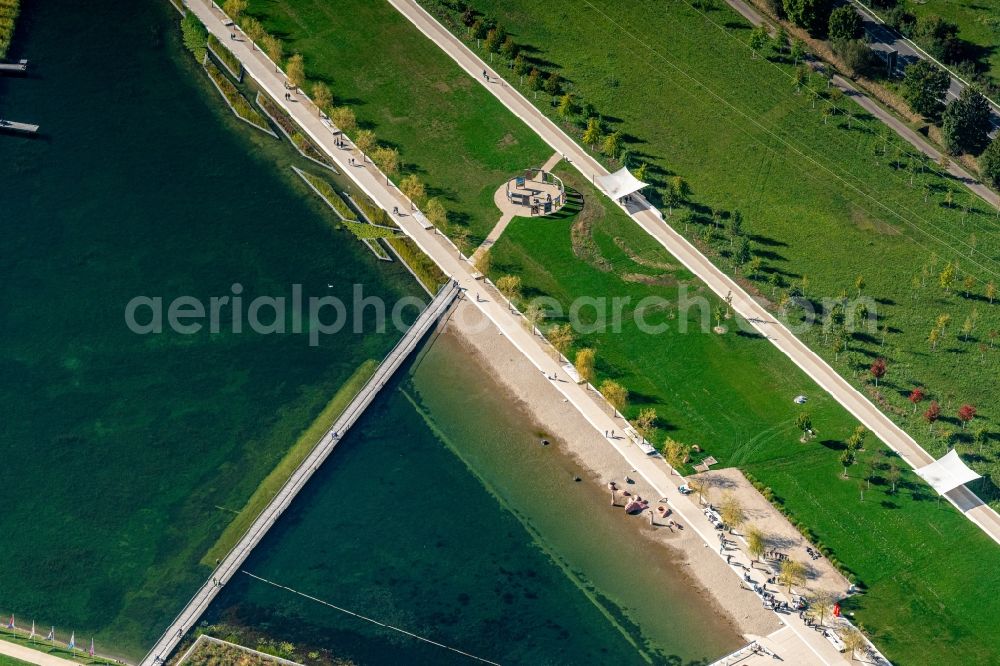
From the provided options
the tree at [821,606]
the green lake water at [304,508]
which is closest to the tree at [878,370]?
the tree at [821,606]

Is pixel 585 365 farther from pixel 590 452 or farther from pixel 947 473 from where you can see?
pixel 947 473

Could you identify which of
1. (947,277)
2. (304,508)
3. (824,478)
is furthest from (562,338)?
(947,277)

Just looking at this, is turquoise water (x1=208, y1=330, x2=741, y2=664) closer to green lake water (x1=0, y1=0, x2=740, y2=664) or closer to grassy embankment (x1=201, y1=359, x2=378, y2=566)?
green lake water (x1=0, y1=0, x2=740, y2=664)

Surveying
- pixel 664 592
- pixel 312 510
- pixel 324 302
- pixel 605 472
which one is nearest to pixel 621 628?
pixel 664 592

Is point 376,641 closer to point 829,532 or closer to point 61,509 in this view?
point 61,509

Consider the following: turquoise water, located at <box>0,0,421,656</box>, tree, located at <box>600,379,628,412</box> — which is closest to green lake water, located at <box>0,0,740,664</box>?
turquoise water, located at <box>0,0,421,656</box>
